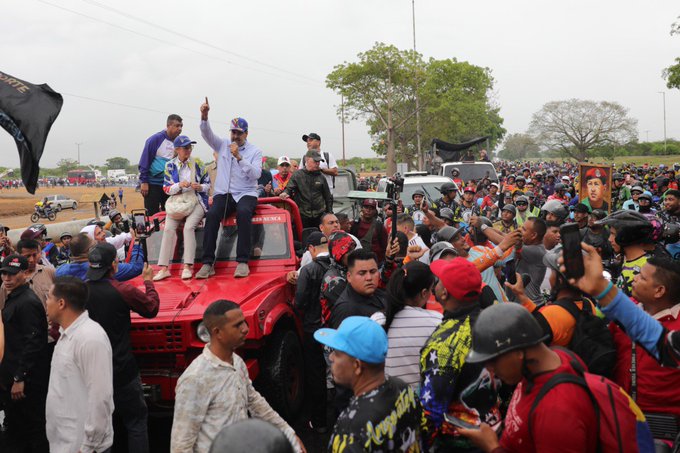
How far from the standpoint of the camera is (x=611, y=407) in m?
2.15

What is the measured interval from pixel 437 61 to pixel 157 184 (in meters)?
47.6

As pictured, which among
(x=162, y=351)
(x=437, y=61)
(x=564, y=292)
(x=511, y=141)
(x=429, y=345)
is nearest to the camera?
(x=429, y=345)

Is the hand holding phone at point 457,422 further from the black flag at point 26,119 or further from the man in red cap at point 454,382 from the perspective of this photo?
the black flag at point 26,119

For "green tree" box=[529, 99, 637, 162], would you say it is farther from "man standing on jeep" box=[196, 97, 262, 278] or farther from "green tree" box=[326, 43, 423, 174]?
"man standing on jeep" box=[196, 97, 262, 278]

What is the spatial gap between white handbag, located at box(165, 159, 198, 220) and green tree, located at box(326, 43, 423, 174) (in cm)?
3636

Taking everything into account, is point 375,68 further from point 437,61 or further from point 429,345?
point 429,345

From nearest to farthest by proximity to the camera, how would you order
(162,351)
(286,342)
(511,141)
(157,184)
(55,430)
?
(55,430) → (162,351) → (286,342) → (157,184) → (511,141)

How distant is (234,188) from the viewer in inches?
261

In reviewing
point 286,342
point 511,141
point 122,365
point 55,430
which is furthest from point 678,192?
point 511,141

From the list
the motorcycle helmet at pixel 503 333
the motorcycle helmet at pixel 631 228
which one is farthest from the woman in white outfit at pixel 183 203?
the motorcycle helmet at pixel 503 333

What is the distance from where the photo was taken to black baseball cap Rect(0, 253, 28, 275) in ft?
15.4

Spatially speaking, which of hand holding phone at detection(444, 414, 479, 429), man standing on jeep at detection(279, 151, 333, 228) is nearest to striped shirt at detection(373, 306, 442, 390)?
hand holding phone at detection(444, 414, 479, 429)

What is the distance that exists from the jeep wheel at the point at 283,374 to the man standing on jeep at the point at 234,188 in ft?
3.36

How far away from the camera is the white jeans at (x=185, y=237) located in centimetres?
641
